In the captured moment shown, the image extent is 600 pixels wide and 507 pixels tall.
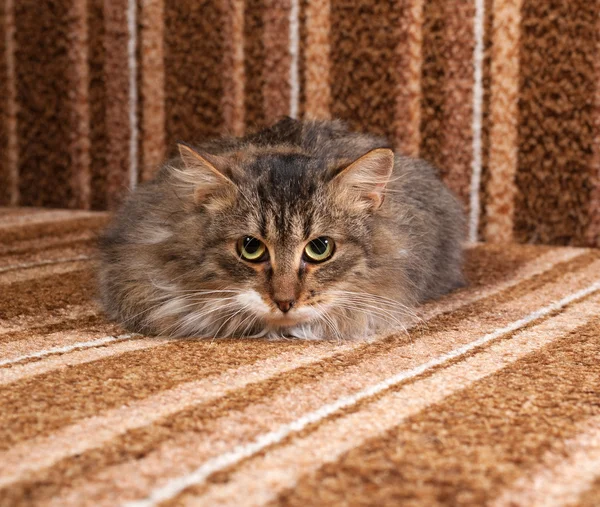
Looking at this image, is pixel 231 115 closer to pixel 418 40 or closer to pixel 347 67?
pixel 347 67

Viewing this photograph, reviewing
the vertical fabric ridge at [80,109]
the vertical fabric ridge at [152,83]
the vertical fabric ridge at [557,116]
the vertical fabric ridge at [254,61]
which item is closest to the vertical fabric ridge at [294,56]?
the vertical fabric ridge at [254,61]

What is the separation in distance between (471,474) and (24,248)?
1.69m

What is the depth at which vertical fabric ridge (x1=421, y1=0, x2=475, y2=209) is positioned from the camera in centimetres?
230

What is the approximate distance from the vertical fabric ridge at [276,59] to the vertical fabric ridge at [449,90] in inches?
18.5

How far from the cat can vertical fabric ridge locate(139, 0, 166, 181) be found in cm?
125

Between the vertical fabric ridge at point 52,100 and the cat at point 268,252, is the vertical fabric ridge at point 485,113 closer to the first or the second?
the cat at point 268,252

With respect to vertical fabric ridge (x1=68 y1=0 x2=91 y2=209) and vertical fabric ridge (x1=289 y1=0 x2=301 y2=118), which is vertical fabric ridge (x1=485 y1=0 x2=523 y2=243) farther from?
vertical fabric ridge (x1=68 y1=0 x2=91 y2=209)

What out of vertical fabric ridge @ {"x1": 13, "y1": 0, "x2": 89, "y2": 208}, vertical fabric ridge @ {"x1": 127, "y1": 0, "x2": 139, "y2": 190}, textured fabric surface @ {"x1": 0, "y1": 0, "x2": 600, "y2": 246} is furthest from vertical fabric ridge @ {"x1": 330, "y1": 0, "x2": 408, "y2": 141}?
vertical fabric ridge @ {"x1": 13, "y1": 0, "x2": 89, "y2": 208}

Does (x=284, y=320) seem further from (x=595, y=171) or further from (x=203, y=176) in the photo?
(x=595, y=171)

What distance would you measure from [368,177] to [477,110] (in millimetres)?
1075

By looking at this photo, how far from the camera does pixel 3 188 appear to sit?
310cm

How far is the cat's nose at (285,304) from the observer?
4.07 feet

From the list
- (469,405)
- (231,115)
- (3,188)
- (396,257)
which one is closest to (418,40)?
(231,115)

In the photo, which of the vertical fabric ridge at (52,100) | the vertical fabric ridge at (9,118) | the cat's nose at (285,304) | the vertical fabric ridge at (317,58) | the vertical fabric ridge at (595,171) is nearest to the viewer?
the cat's nose at (285,304)
